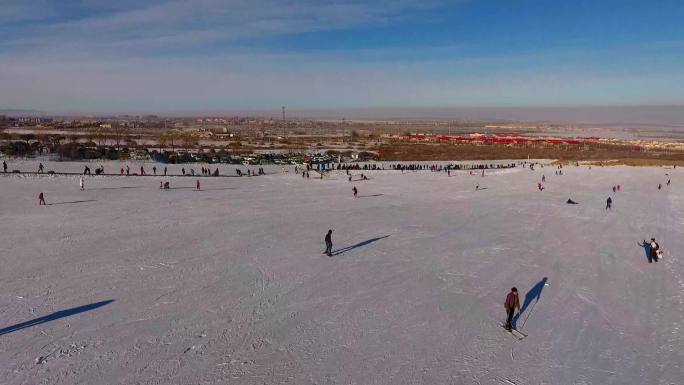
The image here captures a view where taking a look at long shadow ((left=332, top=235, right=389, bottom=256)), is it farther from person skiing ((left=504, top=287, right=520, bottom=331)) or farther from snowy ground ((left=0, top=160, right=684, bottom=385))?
person skiing ((left=504, top=287, right=520, bottom=331))

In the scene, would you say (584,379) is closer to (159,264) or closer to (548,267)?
(548,267)

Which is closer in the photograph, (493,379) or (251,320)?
(493,379)

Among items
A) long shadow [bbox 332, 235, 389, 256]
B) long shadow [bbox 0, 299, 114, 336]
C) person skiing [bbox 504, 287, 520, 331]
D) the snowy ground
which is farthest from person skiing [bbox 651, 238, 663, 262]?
long shadow [bbox 0, 299, 114, 336]

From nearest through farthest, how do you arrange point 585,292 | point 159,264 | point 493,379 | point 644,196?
point 493,379, point 585,292, point 159,264, point 644,196

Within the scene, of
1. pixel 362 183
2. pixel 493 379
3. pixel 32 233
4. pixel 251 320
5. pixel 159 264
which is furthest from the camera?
pixel 362 183

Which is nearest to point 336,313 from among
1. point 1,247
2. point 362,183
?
point 1,247
